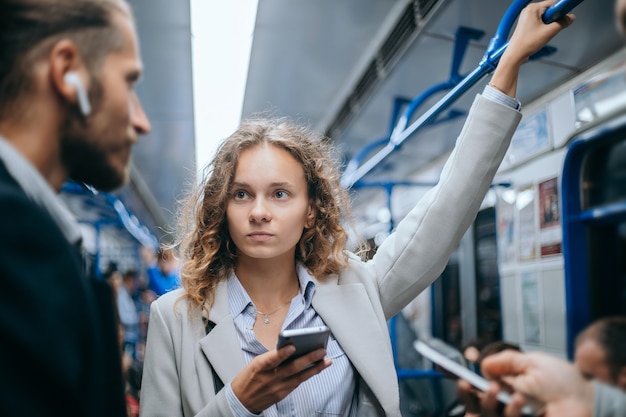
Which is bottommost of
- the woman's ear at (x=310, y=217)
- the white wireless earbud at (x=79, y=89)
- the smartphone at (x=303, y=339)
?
the smartphone at (x=303, y=339)

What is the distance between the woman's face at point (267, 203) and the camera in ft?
4.16

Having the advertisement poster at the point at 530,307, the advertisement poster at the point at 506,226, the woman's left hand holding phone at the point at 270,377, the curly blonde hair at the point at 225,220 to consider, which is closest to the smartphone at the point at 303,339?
the woman's left hand holding phone at the point at 270,377

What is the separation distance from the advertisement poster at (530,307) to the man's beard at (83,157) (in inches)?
111

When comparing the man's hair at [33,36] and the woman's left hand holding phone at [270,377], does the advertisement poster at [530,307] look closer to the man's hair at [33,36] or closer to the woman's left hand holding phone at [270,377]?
the woman's left hand holding phone at [270,377]

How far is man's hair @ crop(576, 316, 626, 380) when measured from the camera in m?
1.01

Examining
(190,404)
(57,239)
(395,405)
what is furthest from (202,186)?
(57,239)

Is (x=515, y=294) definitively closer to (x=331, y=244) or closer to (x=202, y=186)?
(x=331, y=244)

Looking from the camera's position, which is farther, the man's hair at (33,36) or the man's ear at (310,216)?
the man's ear at (310,216)

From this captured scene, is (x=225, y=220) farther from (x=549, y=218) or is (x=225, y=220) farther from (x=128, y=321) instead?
(x=128, y=321)

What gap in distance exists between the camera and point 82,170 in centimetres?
72

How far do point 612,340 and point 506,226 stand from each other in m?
2.33

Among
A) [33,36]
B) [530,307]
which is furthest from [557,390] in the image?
[530,307]

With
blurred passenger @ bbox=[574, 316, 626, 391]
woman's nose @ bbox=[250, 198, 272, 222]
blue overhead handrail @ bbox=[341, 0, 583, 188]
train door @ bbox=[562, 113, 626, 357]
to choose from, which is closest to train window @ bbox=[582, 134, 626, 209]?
train door @ bbox=[562, 113, 626, 357]

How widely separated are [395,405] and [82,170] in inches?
35.0
